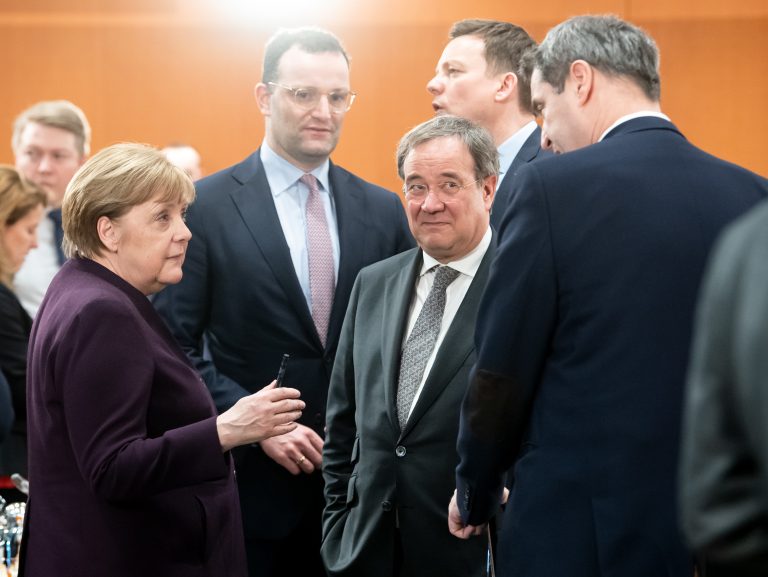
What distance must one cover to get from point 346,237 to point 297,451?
0.62 metres

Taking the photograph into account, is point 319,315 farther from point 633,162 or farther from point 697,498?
point 697,498

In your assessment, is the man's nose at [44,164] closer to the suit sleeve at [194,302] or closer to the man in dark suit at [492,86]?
the suit sleeve at [194,302]

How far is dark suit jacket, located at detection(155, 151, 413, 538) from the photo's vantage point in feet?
9.59

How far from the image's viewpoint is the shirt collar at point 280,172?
3.12m

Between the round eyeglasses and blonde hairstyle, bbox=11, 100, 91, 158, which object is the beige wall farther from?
the round eyeglasses

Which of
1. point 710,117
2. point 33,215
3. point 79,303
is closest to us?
point 79,303

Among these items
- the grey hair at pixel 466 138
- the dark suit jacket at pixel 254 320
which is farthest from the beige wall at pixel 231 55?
the grey hair at pixel 466 138

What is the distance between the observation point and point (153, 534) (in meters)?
2.10

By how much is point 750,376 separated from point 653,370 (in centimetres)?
102

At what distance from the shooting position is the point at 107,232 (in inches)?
85.6

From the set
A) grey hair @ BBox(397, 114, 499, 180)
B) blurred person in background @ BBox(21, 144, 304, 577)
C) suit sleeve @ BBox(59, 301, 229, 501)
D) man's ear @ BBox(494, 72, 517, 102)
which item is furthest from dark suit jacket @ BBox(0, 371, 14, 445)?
man's ear @ BBox(494, 72, 517, 102)

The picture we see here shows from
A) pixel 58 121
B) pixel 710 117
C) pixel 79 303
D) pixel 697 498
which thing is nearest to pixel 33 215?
pixel 58 121

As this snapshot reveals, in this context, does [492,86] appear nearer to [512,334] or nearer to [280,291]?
[280,291]

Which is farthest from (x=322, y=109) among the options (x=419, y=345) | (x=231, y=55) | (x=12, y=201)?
(x=231, y=55)
